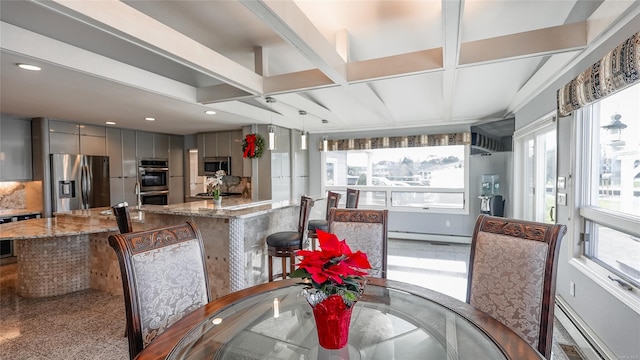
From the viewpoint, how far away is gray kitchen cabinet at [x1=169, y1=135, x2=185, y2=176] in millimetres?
6465

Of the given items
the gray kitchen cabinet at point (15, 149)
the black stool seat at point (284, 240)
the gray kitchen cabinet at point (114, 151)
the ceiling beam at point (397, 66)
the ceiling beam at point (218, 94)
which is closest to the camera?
the ceiling beam at point (397, 66)

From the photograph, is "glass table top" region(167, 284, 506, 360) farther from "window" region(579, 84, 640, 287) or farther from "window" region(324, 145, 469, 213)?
"window" region(324, 145, 469, 213)

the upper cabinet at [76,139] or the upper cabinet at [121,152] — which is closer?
the upper cabinet at [76,139]

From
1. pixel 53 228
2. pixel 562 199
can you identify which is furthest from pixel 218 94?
pixel 562 199


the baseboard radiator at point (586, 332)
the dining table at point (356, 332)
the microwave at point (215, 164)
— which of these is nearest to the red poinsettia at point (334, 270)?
the dining table at point (356, 332)

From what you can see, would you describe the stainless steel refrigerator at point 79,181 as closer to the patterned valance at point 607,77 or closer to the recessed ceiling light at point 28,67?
the recessed ceiling light at point 28,67

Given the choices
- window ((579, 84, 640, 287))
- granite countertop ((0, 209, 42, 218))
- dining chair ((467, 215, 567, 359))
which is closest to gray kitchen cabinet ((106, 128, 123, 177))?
granite countertop ((0, 209, 42, 218))

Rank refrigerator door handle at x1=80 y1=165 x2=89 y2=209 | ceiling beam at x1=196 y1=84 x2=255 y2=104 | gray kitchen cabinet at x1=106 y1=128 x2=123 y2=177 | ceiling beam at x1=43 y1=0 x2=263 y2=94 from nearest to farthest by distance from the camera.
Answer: ceiling beam at x1=43 y1=0 x2=263 y2=94, ceiling beam at x1=196 y1=84 x2=255 y2=104, refrigerator door handle at x1=80 y1=165 x2=89 y2=209, gray kitchen cabinet at x1=106 y1=128 x2=123 y2=177

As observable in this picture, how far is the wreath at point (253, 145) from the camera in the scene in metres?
5.06

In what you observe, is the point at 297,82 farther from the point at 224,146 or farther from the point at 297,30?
the point at 224,146

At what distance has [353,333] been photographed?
4.28ft

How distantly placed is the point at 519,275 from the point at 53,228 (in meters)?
4.08

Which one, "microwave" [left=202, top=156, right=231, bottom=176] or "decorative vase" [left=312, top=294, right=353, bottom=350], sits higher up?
"microwave" [left=202, top=156, right=231, bottom=176]

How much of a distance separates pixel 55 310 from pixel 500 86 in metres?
5.55
